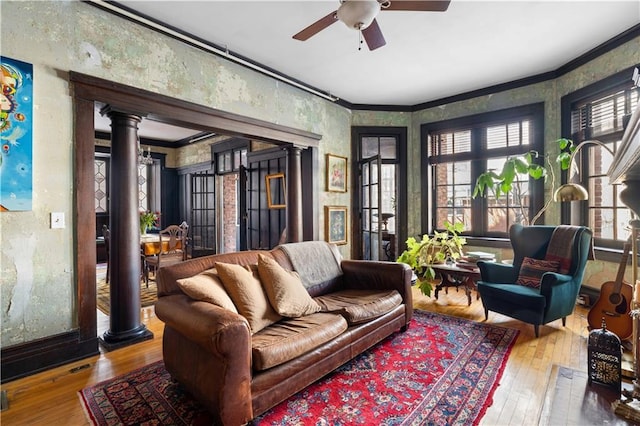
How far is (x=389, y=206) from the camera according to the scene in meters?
5.55

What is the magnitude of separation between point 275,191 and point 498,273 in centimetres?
334

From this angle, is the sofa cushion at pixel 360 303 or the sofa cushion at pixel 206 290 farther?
the sofa cushion at pixel 360 303

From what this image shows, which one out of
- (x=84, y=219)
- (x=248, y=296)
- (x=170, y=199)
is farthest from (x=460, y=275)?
(x=170, y=199)

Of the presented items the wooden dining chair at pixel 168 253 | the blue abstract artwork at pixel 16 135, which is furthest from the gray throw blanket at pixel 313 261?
the wooden dining chair at pixel 168 253

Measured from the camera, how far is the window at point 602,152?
3543mm

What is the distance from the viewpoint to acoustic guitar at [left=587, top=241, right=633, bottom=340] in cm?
263

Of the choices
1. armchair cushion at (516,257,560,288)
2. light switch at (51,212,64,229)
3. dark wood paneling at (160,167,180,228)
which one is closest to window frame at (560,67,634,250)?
armchair cushion at (516,257,560,288)

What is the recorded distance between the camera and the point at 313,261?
3.08 m

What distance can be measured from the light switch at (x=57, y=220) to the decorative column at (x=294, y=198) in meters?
2.65

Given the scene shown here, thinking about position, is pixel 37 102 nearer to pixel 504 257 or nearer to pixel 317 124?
pixel 317 124

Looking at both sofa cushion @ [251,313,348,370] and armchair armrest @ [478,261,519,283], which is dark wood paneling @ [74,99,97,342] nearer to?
sofa cushion @ [251,313,348,370]

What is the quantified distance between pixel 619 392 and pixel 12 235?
4064 millimetres

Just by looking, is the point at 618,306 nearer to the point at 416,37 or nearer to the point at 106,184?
the point at 416,37

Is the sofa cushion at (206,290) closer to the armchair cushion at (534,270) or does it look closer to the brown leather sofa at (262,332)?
the brown leather sofa at (262,332)
